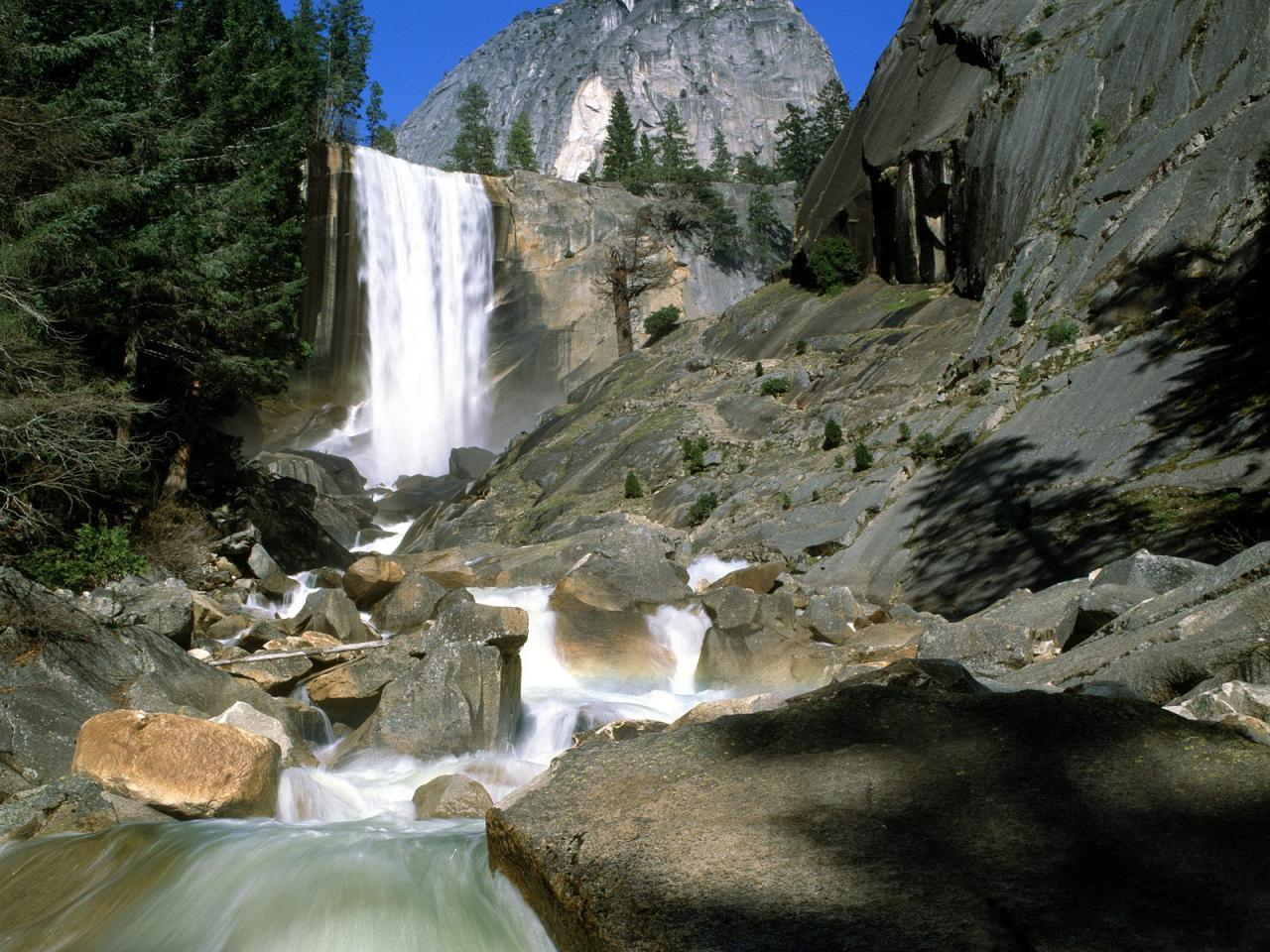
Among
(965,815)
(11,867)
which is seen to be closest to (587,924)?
(965,815)

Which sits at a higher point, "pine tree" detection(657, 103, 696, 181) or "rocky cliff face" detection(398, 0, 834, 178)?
"rocky cliff face" detection(398, 0, 834, 178)

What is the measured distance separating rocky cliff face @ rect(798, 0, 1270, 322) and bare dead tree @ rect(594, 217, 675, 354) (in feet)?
30.9

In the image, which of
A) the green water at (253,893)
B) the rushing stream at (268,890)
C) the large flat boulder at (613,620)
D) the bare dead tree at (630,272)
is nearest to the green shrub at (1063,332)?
the large flat boulder at (613,620)

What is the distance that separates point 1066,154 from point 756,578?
13689mm

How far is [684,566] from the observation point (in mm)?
17828

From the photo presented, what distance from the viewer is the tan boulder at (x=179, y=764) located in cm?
656

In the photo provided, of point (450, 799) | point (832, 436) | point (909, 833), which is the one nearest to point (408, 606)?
point (450, 799)

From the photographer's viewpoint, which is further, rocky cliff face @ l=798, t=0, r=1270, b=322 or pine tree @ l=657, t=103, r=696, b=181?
pine tree @ l=657, t=103, r=696, b=181

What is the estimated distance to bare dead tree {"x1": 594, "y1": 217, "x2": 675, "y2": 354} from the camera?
39906 mm

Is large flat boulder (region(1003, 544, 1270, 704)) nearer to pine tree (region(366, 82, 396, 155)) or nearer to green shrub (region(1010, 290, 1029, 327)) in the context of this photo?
green shrub (region(1010, 290, 1029, 327))

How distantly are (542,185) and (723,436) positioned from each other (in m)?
27.1

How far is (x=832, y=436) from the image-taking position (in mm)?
20906

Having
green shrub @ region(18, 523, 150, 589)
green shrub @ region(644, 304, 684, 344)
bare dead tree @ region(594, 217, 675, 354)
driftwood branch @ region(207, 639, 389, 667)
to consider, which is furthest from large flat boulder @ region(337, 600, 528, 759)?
green shrub @ region(644, 304, 684, 344)

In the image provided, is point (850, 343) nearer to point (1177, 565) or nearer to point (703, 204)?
point (1177, 565)
